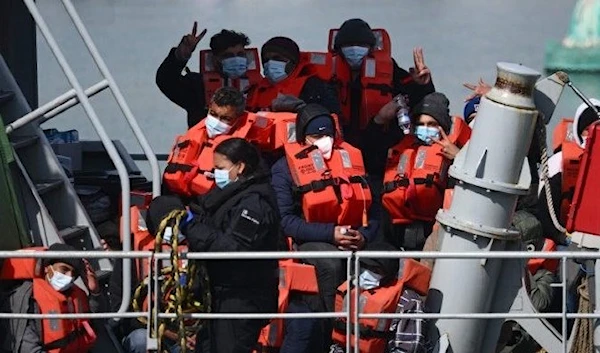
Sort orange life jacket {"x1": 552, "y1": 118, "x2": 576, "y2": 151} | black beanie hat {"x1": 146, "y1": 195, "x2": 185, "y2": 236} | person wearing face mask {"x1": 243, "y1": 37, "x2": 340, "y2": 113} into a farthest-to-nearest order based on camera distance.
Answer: person wearing face mask {"x1": 243, "y1": 37, "x2": 340, "y2": 113} → orange life jacket {"x1": 552, "y1": 118, "x2": 576, "y2": 151} → black beanie hat {"x1": 146, "y1": 195, "x2": 185, "y2": 236}

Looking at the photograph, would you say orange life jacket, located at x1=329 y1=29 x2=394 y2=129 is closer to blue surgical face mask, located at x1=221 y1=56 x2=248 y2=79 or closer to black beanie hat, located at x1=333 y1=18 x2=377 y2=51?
black beanie hat, located at x1=333 y1=18 x2=377 y2=51

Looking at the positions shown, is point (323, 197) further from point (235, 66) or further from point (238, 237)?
point (235, 66)

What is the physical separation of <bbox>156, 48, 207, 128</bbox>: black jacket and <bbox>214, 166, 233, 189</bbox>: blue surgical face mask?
174 cm

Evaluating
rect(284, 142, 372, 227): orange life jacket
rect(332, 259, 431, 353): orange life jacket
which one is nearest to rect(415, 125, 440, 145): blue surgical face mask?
rect(284, 142, 372, 227): orange life jacket

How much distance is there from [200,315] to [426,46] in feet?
39.0

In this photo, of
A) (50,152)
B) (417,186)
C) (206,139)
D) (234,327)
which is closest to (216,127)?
(206,139)

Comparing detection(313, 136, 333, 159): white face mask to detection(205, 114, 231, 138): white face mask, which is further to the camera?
detection(205, 114, 231, 138): white face mask

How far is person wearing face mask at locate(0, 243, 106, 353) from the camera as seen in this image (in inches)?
227

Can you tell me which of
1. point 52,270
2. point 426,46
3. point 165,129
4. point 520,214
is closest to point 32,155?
point 52,270

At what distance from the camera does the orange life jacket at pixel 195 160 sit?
6609 millimetres

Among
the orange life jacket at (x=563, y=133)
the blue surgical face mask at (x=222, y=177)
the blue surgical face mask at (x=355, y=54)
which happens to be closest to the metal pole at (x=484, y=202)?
the blue surgical face mask at (x=222, y=177)

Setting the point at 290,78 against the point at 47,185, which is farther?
the point at 290,78

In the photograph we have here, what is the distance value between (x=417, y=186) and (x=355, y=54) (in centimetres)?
97

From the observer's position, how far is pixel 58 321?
5770 mm
